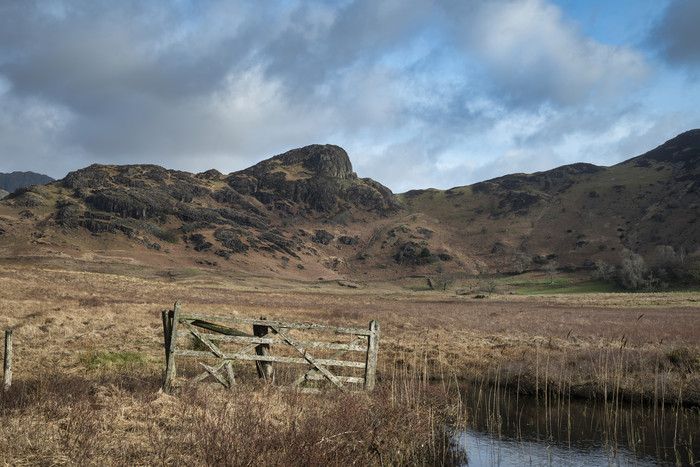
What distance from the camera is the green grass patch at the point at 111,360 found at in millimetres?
11871

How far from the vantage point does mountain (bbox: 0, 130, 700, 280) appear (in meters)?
98.2

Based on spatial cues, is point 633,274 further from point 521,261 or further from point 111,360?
point 111,360

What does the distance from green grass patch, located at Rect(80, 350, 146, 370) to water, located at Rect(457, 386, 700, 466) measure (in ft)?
32.2

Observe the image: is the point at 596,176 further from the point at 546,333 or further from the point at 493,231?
the point at 546,333

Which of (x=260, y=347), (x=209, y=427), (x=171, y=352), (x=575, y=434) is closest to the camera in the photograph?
(x=209, y=427)

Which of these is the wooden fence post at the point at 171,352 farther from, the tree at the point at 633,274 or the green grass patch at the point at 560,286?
the tree at the point at 633,274

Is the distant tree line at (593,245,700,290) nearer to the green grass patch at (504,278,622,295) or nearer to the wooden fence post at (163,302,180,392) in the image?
the green grass patch at (504,278,622,295)

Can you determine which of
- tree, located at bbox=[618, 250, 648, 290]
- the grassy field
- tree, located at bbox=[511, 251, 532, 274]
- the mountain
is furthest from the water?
tree, located at bbox=[511, 251, 532, 274]

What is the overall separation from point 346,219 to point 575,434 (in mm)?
144896

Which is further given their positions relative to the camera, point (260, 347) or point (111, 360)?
point (111, 360)

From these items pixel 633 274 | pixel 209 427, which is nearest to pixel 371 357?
pixel 209 427

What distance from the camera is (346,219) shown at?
154 m

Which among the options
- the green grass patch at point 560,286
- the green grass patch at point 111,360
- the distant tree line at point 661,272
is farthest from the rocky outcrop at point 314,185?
the green grass patch at point 111,360

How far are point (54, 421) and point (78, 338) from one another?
12077 millimetres
